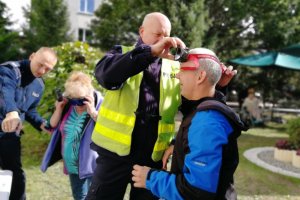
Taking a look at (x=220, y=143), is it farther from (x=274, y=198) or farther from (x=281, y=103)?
(x=281, y=103)

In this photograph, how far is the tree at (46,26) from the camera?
2834cm

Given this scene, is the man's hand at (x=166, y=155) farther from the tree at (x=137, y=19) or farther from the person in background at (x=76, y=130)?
the tree at (x=137, y=19)

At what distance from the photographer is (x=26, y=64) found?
3.74m

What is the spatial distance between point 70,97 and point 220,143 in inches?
83.9

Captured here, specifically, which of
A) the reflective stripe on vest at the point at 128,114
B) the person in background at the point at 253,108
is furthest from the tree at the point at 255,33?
the reflective stripe on vest at the point at 128,114

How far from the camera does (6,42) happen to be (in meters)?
24.9

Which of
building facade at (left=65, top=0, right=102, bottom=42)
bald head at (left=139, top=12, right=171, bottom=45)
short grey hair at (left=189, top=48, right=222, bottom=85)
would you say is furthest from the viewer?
building facade at (left=65, top=0, right=102, bottom=42)

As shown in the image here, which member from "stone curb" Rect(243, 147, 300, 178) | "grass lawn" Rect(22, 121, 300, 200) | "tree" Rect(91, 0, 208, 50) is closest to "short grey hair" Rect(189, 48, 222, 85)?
"grass lawn" Rect(22, 121, 300, 200)

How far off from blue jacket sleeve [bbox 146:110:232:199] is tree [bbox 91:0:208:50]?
14.5m

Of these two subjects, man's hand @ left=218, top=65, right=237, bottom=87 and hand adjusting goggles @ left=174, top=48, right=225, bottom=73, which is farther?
man's hand @ left=218, top=65, right=237, bottom=87

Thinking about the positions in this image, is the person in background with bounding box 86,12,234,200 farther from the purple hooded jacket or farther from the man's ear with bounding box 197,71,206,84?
the purple hooded jacket

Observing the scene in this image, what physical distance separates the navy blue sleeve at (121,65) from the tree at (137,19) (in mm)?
13939

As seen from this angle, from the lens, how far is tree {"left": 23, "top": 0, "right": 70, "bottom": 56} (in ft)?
93.0

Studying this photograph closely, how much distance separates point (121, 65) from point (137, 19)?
1845cm
